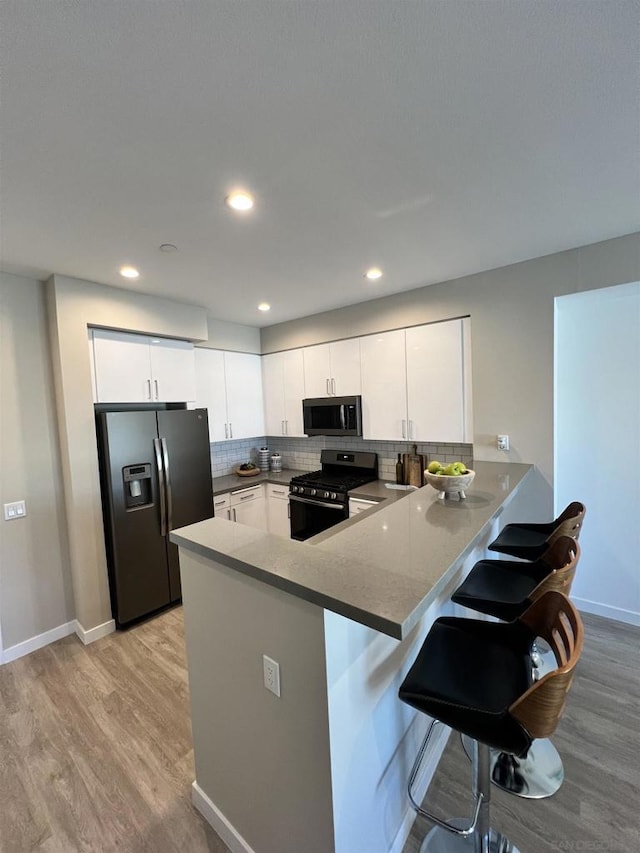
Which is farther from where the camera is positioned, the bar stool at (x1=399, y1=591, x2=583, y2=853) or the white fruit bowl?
the white fruit bowl

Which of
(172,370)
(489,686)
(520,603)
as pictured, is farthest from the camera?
(172,370)

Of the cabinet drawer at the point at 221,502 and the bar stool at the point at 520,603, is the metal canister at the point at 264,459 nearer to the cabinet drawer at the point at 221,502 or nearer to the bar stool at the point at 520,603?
the cabinet drawer at the point at 221,502

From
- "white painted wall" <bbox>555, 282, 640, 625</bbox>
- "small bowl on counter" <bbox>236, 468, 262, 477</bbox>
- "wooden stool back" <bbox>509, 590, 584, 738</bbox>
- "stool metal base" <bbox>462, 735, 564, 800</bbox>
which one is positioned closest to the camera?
"wooden stool back" <bbox>509, 590, 584, 738</bbox>

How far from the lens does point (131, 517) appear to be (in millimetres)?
2801

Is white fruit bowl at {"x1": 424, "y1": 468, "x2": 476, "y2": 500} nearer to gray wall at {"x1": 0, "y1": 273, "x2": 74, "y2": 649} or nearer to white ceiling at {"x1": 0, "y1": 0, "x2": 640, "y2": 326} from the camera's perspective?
white ceiling at {"x1": 0, "y1": 0, "x2": 640, "y2": 326}

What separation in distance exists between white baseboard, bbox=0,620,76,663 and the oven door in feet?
6.46

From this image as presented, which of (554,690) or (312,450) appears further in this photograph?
(312,450)

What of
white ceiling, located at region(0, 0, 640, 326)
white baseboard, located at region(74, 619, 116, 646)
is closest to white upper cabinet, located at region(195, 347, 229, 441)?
white ceiling, located at region(0, 0, 640, 326)

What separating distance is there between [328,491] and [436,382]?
144 centimetres

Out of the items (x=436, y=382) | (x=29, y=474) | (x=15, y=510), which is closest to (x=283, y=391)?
(x=436, y=382)

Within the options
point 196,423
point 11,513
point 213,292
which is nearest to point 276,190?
point 213,292

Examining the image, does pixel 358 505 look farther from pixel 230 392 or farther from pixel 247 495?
pixel 230 392

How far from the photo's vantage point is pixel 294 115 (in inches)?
46.5

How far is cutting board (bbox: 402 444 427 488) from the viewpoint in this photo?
338 centimetres
